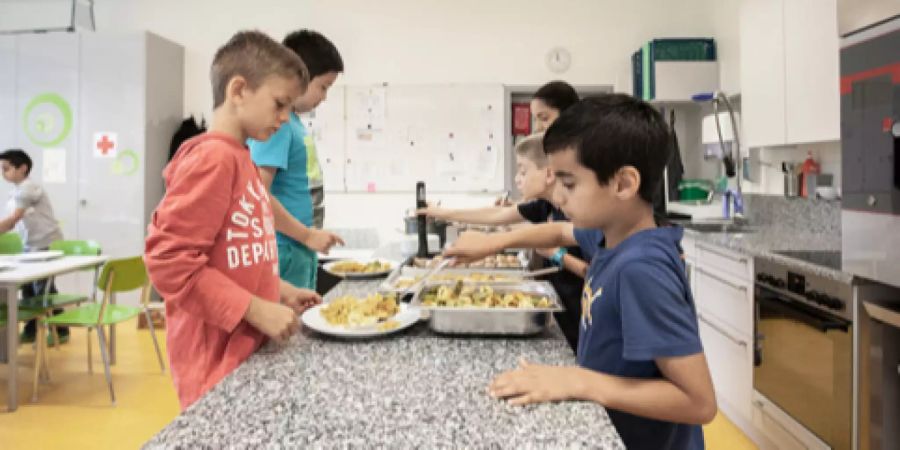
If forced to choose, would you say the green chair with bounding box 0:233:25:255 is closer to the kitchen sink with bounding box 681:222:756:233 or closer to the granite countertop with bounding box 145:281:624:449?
the granite countertop with bounding box 145:281:624:449

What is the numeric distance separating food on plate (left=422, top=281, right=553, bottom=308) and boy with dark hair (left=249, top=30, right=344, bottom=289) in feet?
1.42

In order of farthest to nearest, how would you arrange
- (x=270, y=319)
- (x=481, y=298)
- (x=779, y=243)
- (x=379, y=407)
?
(x=779, y=243), (x=481, y=298), (x=270, y=319), (x=379, y=407)

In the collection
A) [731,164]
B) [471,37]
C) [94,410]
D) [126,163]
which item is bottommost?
[94,410]

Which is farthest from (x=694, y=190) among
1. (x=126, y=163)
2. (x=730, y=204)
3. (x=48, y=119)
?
(x=48, y=119)

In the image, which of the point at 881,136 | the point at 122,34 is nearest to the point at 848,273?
the point at 881,136

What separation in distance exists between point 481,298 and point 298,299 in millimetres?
425

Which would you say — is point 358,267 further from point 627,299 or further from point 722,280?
point 722,280

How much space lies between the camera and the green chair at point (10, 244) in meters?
3.75

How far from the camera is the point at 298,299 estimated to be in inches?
52.3

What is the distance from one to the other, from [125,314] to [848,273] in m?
3.30

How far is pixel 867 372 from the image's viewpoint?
5.66ft

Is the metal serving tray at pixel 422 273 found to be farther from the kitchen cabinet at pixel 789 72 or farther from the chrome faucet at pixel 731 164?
the chrome faucet at pixel 731 164

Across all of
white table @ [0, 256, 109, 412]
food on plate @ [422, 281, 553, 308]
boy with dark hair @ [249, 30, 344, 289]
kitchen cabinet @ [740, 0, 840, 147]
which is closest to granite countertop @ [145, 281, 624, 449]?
food on plate @ [422, 281, 553, 308]

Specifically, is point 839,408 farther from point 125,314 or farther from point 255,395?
point 125,314
